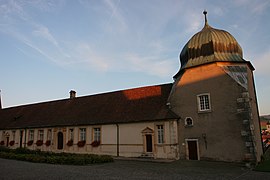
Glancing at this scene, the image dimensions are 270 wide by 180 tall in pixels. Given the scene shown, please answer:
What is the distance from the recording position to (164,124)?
18625mm

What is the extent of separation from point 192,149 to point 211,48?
26.3ft

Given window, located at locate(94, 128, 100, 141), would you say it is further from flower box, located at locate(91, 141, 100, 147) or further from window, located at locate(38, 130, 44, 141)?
window, located at locate(38, 130, 44, 141)

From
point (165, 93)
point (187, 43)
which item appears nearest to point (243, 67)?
Result: point (187, 43)

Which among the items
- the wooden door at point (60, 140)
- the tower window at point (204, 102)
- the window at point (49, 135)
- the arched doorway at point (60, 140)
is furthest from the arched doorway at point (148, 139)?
the window at point (49, 135)

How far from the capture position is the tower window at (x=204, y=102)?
17.3 metres

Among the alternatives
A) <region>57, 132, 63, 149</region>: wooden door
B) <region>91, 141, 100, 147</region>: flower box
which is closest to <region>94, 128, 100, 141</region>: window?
<region>91, 141, 100, 147</region>: flower box

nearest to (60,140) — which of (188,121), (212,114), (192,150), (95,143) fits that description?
(95,143)

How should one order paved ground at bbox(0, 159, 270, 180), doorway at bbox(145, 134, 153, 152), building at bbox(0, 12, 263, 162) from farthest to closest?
doorway at bbox(145, 134, 153, 152) < building at bbox(0, 12, 263, 162) < paved ground at bbox(0, 159, 270, 180)

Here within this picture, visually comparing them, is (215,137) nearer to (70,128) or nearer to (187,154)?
(187,154)

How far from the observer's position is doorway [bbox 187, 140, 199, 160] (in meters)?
17.2

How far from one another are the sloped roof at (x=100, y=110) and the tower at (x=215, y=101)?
6.37ft

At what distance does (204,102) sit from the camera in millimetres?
17547

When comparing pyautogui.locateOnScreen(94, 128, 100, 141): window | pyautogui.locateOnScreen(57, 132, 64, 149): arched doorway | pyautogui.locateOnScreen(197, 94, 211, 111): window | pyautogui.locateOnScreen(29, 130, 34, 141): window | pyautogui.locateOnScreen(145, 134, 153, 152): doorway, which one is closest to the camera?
pyautogui.locateOnScreen(197, 94, 211, 111): window

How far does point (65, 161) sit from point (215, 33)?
589 inches
